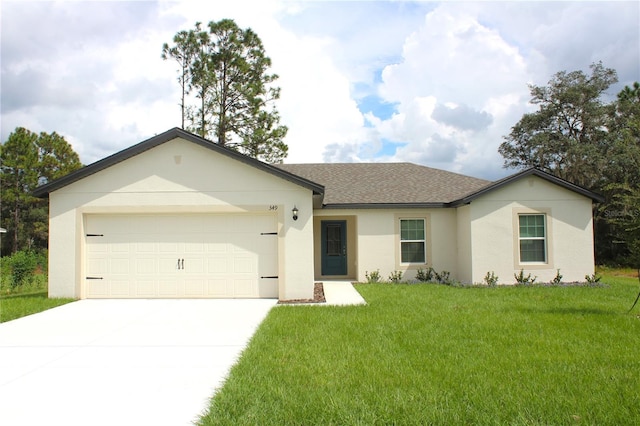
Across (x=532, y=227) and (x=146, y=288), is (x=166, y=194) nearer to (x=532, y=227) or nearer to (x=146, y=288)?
(x=146, y=288)

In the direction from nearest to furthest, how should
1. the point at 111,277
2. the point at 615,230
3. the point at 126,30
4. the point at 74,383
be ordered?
the point at 74,383 → the point at 111,277 → the point at 126,30 → the point at 615,230

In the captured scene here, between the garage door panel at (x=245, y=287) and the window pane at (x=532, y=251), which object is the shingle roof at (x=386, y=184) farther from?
the garage door panel at (x=245, y=287)

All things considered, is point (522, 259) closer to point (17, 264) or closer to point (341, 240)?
point (341, 240)

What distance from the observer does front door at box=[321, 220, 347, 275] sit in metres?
16.4

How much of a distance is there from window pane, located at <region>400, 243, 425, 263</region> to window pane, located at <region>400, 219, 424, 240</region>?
25 centimetres

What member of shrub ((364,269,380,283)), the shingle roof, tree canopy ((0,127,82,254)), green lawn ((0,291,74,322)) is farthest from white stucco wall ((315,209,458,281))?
tree canopy ((0,127,82,254))

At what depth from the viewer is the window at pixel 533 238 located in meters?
13.8

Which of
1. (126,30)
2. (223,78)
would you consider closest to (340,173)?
(126,30)

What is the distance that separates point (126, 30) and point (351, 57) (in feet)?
21.5

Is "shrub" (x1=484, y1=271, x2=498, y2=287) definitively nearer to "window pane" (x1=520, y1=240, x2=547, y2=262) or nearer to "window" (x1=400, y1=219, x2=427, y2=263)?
"window pane" (x1=520, y1=240, x2=547, y2=262)

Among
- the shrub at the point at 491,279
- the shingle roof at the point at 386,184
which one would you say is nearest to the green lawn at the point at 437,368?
the shrub at the point at 491,279

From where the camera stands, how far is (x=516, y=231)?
44.7 ft

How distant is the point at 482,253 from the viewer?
1356cm

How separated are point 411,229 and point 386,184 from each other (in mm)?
2533
